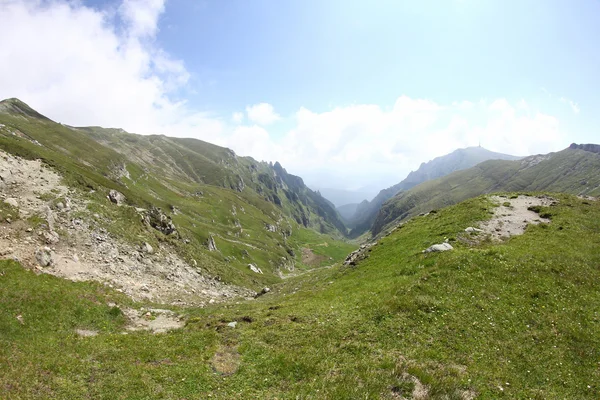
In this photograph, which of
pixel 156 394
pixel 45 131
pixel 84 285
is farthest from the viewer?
pixel 45 131

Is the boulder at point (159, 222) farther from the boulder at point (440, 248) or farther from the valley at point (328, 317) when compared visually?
the boulder at point (440, 248)

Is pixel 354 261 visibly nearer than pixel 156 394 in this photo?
No

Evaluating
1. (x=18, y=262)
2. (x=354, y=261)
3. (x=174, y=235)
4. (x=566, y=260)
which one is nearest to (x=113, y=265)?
(x=18, y=262)

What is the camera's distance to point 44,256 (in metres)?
29.7

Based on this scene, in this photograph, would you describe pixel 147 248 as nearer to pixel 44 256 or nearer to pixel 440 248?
pixel 44 256

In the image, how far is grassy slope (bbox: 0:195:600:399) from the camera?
46.7ft

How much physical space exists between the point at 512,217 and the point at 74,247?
183 ft

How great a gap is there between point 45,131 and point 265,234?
105591mm

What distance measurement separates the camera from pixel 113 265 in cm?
3675

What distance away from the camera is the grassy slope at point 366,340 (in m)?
14.2

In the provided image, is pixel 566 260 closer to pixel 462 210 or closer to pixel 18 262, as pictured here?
pixel 462 210

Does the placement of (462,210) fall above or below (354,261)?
above

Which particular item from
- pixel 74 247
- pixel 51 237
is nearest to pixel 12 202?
pixel 51 237

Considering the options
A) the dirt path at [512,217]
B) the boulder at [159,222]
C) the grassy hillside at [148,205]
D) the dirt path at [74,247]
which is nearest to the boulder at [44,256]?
the dirt path at [74,247]
